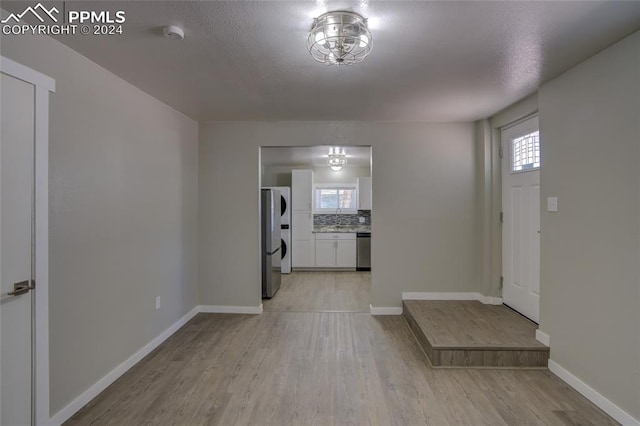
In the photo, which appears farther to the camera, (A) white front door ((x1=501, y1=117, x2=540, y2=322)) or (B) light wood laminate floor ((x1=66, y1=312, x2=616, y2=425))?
(A) white front door ((x1=501, y1=117, x2=540, y2=322))

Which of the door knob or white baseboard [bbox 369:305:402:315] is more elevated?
the door knob

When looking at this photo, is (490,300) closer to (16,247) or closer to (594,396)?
(594,396)

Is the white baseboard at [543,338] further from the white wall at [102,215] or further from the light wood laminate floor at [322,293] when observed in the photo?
the white wall at [102,215]

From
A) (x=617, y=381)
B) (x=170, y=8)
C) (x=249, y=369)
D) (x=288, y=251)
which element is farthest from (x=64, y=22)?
(x=288, y=251)

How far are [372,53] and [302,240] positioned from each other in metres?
4.80

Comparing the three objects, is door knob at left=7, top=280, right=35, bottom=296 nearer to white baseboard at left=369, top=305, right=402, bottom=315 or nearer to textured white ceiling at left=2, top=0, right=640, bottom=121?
textured white ceiling at left=2, top=0, right=640, bottom=121

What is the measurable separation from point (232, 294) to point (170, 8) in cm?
313

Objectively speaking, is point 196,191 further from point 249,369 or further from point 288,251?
point 288,251

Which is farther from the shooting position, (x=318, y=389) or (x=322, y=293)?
(x=322, y=293)

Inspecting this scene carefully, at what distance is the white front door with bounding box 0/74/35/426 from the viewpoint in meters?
1.63

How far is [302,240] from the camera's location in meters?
6.57

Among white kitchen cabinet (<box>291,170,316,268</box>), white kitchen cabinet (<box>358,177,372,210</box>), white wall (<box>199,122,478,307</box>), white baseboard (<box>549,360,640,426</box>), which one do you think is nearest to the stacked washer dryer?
white kitchen cabinet (<box>291,170,316,268</box>)

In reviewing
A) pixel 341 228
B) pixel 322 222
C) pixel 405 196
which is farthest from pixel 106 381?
pixel 322 222

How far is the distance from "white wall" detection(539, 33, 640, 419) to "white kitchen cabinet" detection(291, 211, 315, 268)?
4384 mm
